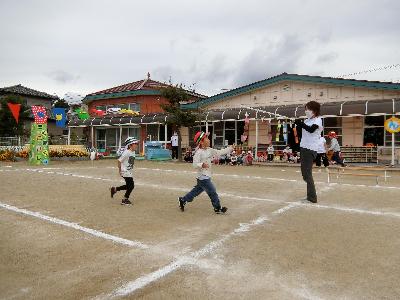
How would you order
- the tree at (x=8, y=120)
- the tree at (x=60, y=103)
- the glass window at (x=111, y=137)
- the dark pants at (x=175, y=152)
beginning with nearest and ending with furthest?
1. the dark pants at (x=175, y=152)
2. the glass window at (x=111, y=137)
3. the tree at (x=8, y=120)
4. the tree at (x=60, y=103)

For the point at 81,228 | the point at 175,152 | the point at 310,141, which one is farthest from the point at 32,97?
the point at 310,141

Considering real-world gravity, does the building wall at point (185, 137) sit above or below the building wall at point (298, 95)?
below

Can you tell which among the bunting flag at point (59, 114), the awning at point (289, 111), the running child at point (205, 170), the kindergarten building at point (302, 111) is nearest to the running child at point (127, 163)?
the running child at point (205, 170)

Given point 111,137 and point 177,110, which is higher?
point 177,110

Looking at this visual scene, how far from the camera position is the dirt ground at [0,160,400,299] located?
3084mm

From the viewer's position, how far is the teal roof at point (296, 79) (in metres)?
16.7

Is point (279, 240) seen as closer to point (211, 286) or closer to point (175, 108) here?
point (211, 286)

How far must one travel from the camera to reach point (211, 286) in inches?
122

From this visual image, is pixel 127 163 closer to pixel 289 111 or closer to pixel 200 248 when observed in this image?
pixel 200 248

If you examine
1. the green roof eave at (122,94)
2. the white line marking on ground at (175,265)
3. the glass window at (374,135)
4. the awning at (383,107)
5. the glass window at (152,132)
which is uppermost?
the green roof eave at (122,94)

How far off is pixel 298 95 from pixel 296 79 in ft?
2.94

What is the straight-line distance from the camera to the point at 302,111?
17.5 metres

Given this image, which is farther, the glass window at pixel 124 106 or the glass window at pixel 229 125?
the glass window at pixel 124 106

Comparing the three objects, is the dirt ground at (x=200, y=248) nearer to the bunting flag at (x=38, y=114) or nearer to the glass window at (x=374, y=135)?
the glass window at (x=374, y=135)
